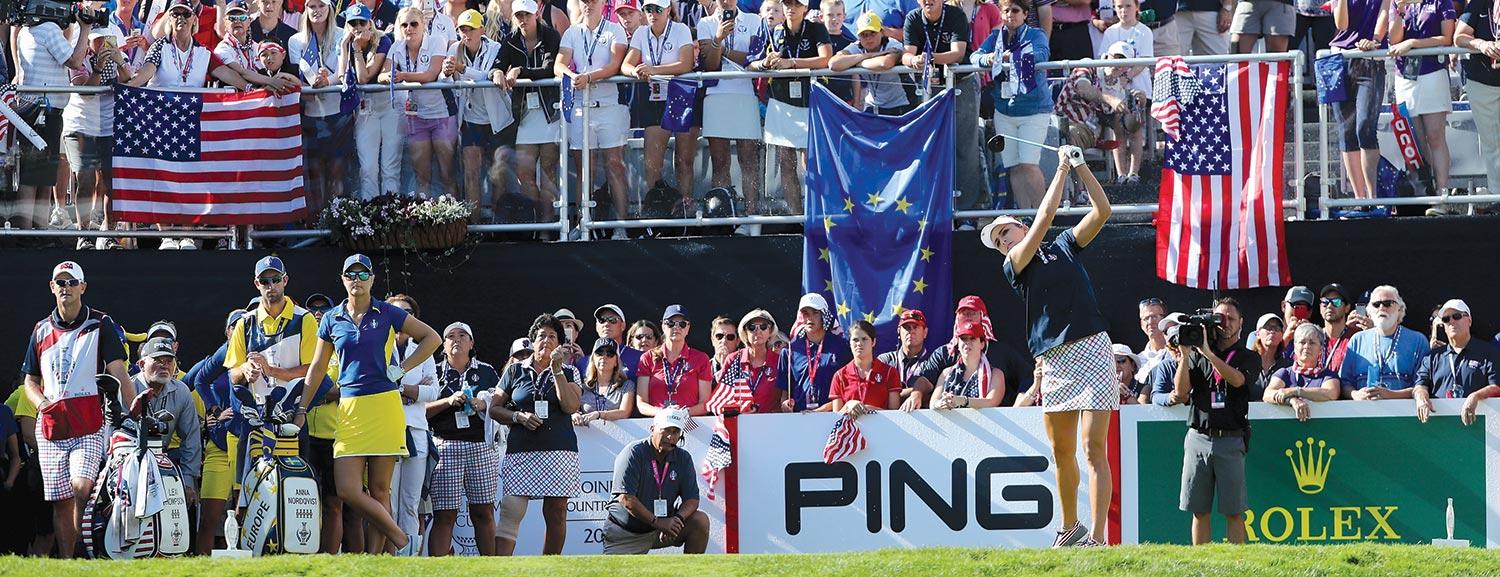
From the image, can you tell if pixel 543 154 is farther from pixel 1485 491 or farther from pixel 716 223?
pixel 1485 491

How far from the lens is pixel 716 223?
1595 centimetres

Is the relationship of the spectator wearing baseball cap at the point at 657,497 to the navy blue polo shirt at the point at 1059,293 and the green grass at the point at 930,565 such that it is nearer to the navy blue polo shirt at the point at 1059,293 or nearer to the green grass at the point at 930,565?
the green grass at the point at 930,565

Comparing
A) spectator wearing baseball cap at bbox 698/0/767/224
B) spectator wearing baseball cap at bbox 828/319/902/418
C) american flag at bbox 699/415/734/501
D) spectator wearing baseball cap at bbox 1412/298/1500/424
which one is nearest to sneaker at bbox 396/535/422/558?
american flag at bbox 699/415/734/501

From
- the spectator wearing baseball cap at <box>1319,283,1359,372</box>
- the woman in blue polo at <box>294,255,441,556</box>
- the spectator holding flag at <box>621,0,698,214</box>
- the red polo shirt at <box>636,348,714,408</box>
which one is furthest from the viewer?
the spectator holding flag at <box>621,0,698,214</box>

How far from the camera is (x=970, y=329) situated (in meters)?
13.6

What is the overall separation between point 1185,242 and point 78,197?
8.01 m

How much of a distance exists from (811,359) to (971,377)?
1.16 m

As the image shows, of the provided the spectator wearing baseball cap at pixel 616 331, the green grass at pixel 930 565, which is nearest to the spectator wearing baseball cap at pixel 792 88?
the spectator wearing baseball cap at pixel 616 331

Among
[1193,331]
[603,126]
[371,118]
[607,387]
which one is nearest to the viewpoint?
[1193,331]

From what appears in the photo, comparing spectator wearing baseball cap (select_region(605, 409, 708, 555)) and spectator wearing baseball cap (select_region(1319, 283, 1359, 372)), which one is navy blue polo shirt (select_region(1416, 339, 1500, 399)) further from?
spectator wearing baseball cap (select_region(605, 409, 708, 555))

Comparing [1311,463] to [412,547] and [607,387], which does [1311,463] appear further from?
[412,547]

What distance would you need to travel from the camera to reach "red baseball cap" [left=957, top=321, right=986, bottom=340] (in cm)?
1361

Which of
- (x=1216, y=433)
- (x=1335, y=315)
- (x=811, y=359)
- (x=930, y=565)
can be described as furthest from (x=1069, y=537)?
(x=1335, y=315)

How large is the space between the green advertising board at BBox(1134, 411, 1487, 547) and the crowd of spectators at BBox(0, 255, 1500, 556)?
167 mm
